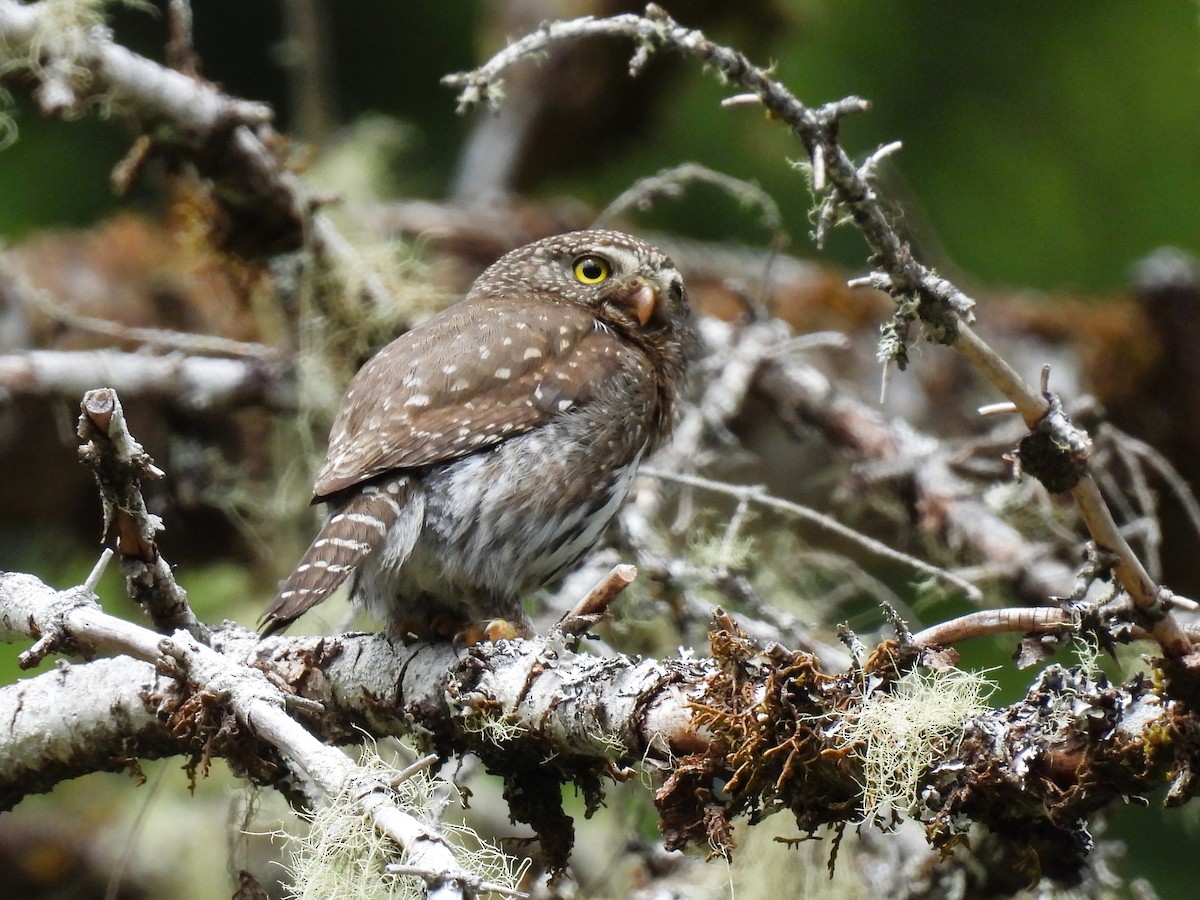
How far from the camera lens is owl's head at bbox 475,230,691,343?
11.5ft

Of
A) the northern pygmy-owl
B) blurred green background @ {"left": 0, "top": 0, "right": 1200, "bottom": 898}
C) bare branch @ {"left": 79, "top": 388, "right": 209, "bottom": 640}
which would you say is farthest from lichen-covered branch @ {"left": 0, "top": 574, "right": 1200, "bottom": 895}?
blurred green background @ {"left": 0, "top": 0, "right": 1200, "bottom": 898}

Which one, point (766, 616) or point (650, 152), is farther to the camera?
point (650, 152)

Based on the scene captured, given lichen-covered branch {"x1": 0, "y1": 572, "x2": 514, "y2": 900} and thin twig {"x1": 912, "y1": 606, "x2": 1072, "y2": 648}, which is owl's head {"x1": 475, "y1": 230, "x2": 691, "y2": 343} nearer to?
lichen-covered branch {"x1": 0, "y1": 572, "x2": 514, "y2": 900}

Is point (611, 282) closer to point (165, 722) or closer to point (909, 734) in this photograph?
point (165, 722)

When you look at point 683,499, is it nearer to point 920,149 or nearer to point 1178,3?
point 920,149

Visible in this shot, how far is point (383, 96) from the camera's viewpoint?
29.0 feet

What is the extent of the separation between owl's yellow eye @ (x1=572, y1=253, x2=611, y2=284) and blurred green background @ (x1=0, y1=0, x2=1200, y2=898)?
14.9 ft

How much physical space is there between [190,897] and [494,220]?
3.12 metres

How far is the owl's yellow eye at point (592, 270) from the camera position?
3.62m

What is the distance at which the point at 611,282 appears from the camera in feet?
11.8

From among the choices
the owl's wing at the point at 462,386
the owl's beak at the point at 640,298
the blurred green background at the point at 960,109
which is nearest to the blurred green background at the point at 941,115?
the blurred green background at the point at 960,109

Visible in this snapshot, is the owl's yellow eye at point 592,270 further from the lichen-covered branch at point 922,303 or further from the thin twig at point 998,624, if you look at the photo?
the thin twig at point 998,624

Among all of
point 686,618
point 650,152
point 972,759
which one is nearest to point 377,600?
point 686,618

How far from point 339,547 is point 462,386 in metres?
0.54
